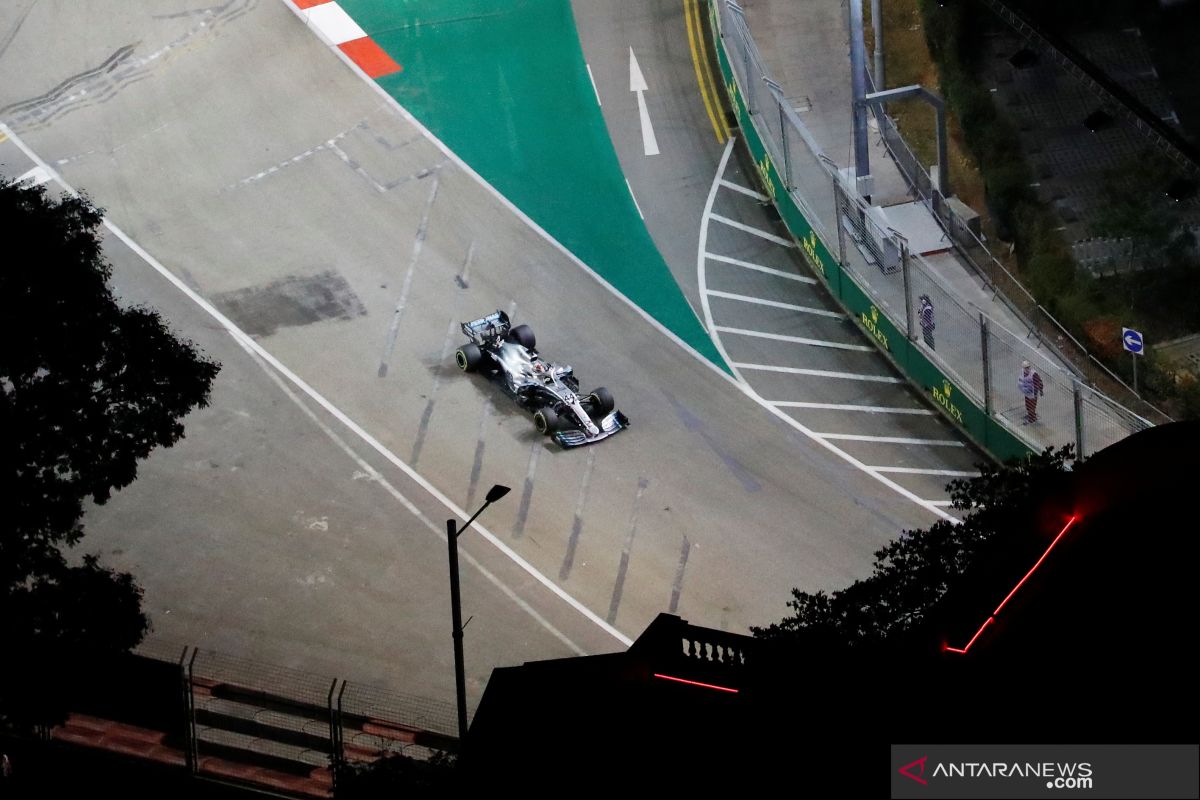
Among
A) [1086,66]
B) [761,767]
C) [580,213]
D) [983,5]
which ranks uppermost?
[983,5]

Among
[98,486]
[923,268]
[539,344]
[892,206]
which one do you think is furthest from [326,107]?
[98,486]

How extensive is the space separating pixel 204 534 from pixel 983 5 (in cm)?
2048

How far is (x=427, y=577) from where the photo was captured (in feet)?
93.4

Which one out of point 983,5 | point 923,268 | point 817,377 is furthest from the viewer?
point 983,5

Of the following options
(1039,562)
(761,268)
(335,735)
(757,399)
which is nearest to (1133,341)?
(757,399)

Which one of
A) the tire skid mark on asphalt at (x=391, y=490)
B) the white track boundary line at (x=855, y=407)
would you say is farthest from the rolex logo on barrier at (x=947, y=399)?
the tire skid mark on asphalt at (x=391, y=490)

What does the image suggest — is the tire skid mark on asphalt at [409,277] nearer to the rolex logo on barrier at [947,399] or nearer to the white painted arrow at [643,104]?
→ the white painted arrow at [643,104]

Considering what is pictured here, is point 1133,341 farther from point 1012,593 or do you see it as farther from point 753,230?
point 1012,593

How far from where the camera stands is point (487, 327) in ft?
106

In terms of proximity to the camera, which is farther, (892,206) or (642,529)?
(892,206)

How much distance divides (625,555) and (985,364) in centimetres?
715

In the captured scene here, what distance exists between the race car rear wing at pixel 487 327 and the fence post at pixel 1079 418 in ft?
35.0

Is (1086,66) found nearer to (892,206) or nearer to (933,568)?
(892,206)

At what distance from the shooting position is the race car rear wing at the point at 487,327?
105 ft
